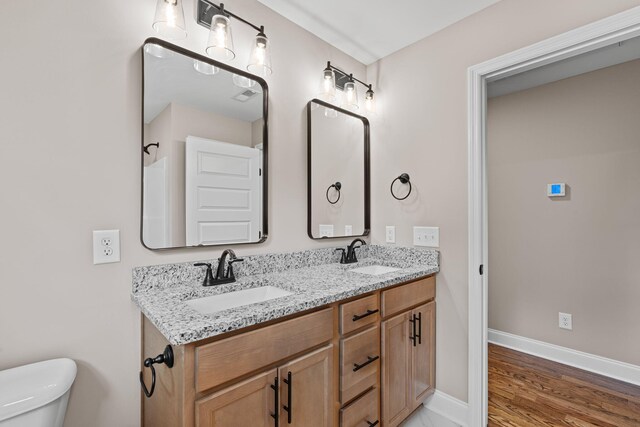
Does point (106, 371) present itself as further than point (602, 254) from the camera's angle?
No

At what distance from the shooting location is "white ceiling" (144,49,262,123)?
1.31 metres

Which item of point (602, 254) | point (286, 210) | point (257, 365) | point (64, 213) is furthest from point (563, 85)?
point (64, 213)

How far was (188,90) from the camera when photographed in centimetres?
143

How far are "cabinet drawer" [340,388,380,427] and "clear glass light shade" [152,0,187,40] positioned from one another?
5.92ft

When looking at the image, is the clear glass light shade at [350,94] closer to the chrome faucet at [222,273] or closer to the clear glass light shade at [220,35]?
the clear glass light shade at [220,35]

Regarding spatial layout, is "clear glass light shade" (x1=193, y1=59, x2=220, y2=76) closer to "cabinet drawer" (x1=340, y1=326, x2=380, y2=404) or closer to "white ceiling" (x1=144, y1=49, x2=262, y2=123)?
"white ceiling" (x1=144, y1=49, x2=262, y2=123)

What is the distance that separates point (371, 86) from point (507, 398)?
2.42m

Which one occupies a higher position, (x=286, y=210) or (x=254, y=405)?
(x=286, y=210)

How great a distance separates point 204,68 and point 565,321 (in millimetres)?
3260

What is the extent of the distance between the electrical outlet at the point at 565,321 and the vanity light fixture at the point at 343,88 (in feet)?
7.68

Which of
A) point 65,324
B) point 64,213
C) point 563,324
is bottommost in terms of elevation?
point 563,324

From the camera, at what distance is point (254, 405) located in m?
1.00

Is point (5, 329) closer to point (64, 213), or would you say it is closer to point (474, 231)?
point (64, 213)

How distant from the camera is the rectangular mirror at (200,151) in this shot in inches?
51.5
